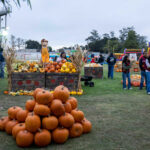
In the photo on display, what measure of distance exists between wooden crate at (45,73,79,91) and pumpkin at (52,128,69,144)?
5226 millimetres

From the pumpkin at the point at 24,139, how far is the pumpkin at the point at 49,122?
0.92 ft

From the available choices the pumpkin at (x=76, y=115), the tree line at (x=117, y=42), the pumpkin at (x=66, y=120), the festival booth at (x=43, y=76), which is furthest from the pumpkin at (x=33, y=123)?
the tree line at (x=117, y=42)

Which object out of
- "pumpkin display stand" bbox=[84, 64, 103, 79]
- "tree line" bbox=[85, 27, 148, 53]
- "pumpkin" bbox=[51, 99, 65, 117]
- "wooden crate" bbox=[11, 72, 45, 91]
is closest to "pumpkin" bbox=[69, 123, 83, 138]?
"pumpkin" bbox=[51, 99, 65, 117]

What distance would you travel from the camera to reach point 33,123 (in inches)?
139

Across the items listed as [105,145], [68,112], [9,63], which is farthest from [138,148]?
[9,63]

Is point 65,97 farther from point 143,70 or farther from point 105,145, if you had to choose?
point 143,70

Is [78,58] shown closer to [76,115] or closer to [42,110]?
[76,115]

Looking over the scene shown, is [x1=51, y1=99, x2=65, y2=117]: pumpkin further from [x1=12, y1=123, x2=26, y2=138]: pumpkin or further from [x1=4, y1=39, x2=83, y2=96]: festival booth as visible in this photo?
[x1=4, y1=39, x2=83, y2=96]: festival booth

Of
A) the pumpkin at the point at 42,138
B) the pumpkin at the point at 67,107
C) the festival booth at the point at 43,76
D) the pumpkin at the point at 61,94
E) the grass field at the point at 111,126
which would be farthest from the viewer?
the festival booth at the point at 43,76

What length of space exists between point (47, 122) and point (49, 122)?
0.11ft

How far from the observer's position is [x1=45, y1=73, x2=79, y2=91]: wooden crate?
8.91 metres

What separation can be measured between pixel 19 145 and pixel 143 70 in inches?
292

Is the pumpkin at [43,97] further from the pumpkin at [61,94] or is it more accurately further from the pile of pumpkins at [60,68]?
the pile of pumpkins at [60,68]

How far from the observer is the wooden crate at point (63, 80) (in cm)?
891
